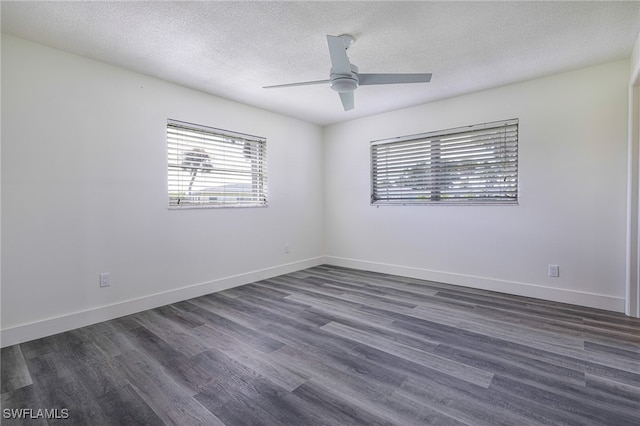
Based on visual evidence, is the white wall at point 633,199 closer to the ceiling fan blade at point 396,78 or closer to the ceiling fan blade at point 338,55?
the ceiling fan blade at point 396,78

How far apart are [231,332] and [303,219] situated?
260 cm

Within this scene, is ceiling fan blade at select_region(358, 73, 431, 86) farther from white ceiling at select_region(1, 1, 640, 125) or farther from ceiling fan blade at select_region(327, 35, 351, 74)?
white ceiling at select_region(1, 1, 640, 125)

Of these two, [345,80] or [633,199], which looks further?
[633,199]

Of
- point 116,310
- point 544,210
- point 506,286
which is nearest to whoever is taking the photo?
point 116,310

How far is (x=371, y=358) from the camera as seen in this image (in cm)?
210

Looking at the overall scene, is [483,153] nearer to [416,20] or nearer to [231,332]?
[416,20]

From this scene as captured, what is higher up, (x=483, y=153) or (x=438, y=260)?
(x=483, y=153)

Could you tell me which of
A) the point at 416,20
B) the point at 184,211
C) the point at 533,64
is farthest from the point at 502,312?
the point at 184,211

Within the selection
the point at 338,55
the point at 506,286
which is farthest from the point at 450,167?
the point at 338,55

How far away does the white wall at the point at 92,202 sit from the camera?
2.40 meters

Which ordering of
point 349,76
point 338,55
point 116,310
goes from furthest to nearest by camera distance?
1. point 116,310
2. point 349,76
3. point 338,55

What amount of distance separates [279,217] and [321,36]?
2.65m

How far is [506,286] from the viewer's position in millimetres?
3547
